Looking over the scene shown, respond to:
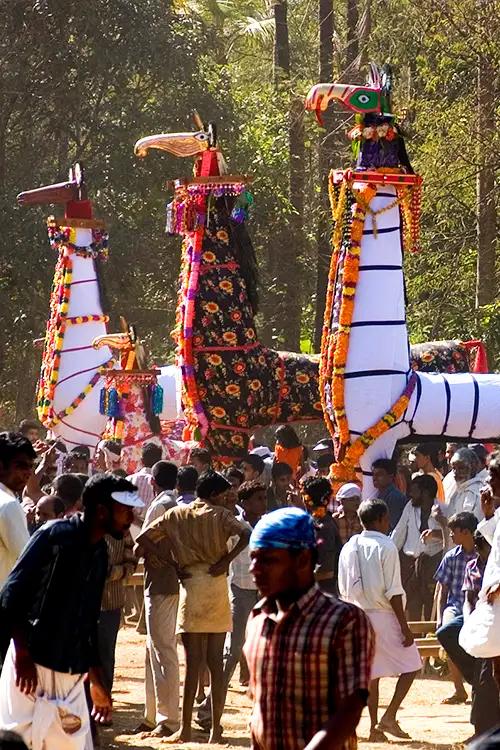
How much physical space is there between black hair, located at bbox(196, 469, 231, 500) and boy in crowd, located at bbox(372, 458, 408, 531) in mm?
4036

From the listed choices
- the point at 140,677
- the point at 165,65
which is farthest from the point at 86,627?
the point at 165,65

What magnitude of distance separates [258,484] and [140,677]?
259cm

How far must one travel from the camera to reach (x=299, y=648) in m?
4.90

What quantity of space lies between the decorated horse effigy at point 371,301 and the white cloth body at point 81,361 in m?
5.36

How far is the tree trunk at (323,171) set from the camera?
26.7 metres

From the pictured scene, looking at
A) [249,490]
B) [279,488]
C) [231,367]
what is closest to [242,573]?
[249,490]

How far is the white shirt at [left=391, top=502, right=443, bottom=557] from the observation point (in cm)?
1314

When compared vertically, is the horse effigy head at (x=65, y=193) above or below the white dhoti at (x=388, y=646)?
above

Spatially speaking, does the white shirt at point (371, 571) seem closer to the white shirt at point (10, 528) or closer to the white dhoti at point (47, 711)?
the white shirt at point (10, 528)

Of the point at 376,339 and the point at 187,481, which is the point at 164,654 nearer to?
the point at 187,481

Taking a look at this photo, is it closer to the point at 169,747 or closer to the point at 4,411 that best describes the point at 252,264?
the point at 169,747

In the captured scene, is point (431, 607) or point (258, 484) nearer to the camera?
point (258, 484)

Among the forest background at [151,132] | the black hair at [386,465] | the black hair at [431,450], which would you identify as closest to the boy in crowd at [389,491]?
the black hair at [386,465]

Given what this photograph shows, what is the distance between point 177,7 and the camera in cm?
3089
